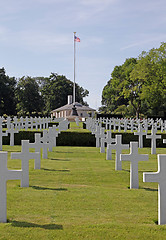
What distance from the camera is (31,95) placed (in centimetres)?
7525

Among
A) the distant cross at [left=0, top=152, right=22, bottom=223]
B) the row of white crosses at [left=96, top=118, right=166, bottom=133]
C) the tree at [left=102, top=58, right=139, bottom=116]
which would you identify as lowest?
the distant cross at [left=0, top=152, right=22, bottom=223]

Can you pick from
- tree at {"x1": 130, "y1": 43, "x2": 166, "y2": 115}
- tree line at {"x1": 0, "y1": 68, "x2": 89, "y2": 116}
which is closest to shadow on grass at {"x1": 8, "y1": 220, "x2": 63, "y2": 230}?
tree at {"x1": 130, "y1": 43, "x2": 166, "y2": 115}

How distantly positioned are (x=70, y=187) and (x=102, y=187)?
2.13ft

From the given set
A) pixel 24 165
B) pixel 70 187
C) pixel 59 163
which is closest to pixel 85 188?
pixel 70 187

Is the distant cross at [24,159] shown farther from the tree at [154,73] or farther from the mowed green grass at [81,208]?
the tree at [154,73]

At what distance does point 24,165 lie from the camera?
6645 mm

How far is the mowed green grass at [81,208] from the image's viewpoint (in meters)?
4.31

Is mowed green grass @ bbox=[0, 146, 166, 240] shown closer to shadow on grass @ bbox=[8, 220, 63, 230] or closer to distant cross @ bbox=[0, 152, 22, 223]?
shadow on grass @ bbox=[8, 220, 63, 230]

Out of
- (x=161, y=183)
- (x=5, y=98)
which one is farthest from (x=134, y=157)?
(x=5, y=98)

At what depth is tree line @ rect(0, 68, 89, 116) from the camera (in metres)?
67.8

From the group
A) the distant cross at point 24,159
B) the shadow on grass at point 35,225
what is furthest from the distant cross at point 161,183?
the distant cross at point 24,159

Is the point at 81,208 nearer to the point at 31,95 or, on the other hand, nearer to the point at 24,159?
the point at 24,159

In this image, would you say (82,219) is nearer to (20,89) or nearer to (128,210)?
(128,210)

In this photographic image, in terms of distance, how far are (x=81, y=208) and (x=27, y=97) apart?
69818mm
